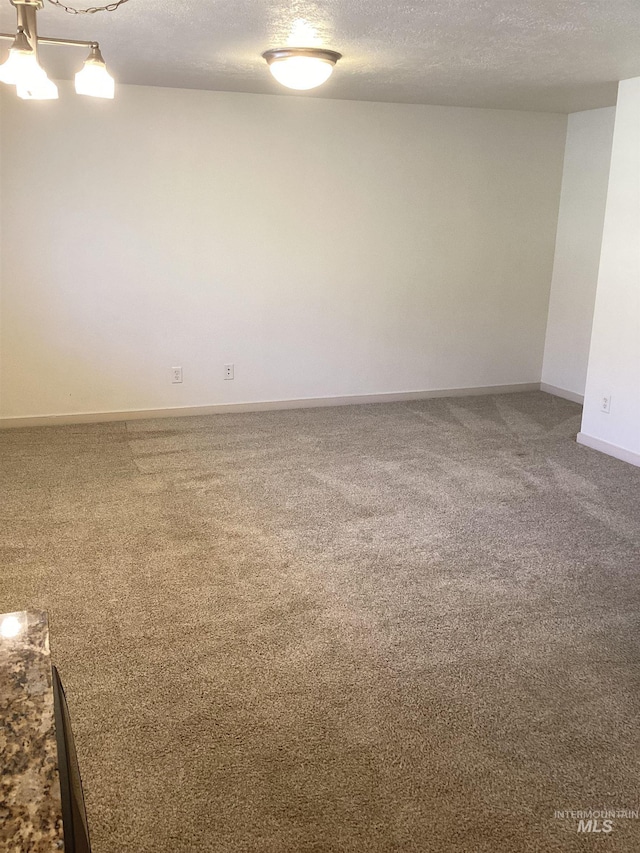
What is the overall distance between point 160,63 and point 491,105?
8.83 ft

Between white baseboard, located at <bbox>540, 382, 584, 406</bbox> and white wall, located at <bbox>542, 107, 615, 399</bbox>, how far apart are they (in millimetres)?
17

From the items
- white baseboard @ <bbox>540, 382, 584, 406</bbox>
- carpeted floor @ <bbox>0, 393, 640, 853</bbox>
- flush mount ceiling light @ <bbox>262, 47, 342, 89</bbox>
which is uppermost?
flush mount ceiling light @ <bbox>262, 47, 342, 89</bbox>

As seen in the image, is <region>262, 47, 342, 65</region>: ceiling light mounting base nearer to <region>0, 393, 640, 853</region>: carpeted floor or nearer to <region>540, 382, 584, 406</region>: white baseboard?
<region>0, 393, 640, 853</region>: carpeted floor

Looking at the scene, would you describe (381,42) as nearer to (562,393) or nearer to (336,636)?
(336,636)

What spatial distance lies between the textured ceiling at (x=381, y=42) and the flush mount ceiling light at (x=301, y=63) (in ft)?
0.28

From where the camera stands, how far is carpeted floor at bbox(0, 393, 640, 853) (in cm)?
195

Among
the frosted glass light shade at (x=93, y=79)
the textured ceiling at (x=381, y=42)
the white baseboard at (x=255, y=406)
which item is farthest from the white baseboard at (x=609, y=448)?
the frosted glass light shade at (x=93, y=79)

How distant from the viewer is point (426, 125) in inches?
226

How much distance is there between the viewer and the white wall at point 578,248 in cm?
589

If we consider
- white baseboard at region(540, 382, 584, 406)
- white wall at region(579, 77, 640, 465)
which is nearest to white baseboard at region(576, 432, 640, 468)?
white wall at region(579, 77, 640, 465)

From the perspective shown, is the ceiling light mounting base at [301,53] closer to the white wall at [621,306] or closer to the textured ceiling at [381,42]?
the textured ceiling at [381,42]

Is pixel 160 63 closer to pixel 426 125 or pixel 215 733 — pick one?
pixel 426 125
